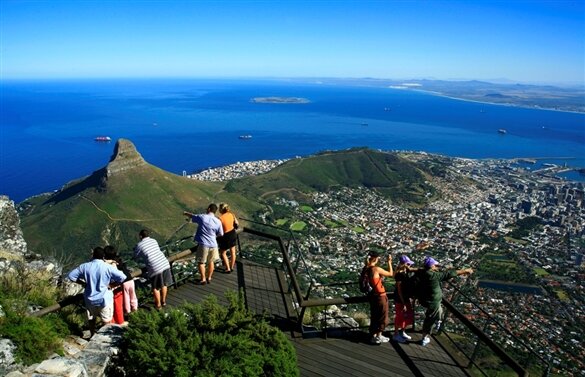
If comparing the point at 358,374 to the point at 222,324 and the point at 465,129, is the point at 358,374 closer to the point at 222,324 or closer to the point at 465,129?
the point at 222,324

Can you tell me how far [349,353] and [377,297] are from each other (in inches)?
44.5

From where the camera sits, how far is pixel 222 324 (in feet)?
19.0

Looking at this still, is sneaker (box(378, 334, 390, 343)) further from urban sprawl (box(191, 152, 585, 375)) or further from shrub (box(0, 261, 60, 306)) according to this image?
shrub (box(0, 261, 60, 306))

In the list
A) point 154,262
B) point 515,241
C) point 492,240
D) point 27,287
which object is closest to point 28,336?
point 154,262

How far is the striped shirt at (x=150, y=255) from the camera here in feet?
26.0

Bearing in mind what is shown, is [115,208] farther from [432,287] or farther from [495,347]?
[495,347]

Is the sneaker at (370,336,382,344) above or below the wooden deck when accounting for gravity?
above

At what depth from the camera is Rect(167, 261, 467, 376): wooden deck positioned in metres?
6.70

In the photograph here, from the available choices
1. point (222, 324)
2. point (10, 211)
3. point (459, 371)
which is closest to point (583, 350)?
point (459, 371)

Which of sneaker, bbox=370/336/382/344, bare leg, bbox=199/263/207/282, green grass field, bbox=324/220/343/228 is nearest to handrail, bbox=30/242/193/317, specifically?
bare leg, bbox=199/263/207/282

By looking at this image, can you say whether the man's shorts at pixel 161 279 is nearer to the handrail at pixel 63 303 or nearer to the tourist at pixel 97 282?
the handrail at pixel 63 303

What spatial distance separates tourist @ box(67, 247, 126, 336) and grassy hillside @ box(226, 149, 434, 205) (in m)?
63.9

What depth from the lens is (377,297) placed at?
24.3ft

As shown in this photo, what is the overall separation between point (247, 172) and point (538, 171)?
76.9 m
